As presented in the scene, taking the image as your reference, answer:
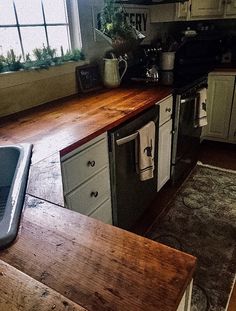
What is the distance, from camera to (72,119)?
1.47m

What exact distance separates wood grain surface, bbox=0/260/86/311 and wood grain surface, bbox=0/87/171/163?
1.91 feet

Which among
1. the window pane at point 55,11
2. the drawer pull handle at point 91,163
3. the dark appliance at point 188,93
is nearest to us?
the drawer pull handle at point 91,163

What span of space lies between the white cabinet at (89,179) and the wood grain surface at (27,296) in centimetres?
68

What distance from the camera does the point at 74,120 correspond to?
4.77 ft

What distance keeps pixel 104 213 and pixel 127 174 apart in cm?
28

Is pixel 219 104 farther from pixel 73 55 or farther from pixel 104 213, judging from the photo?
pixel 104 213

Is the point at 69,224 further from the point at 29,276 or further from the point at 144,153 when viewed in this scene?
the point at 144,153

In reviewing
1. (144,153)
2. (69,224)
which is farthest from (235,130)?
(69,224)

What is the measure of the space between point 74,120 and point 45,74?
505 mm

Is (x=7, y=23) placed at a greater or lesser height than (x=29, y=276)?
greater

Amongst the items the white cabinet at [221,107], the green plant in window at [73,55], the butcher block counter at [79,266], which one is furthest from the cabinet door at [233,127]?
the butcher block counter at [79,266]

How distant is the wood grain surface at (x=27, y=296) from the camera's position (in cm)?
42

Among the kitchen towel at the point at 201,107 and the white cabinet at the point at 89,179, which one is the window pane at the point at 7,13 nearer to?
the white cabinet at the point at 89,179

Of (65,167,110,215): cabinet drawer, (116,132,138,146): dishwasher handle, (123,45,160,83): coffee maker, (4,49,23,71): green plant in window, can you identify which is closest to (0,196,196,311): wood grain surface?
(65,167,110,215): cabinet drawer
